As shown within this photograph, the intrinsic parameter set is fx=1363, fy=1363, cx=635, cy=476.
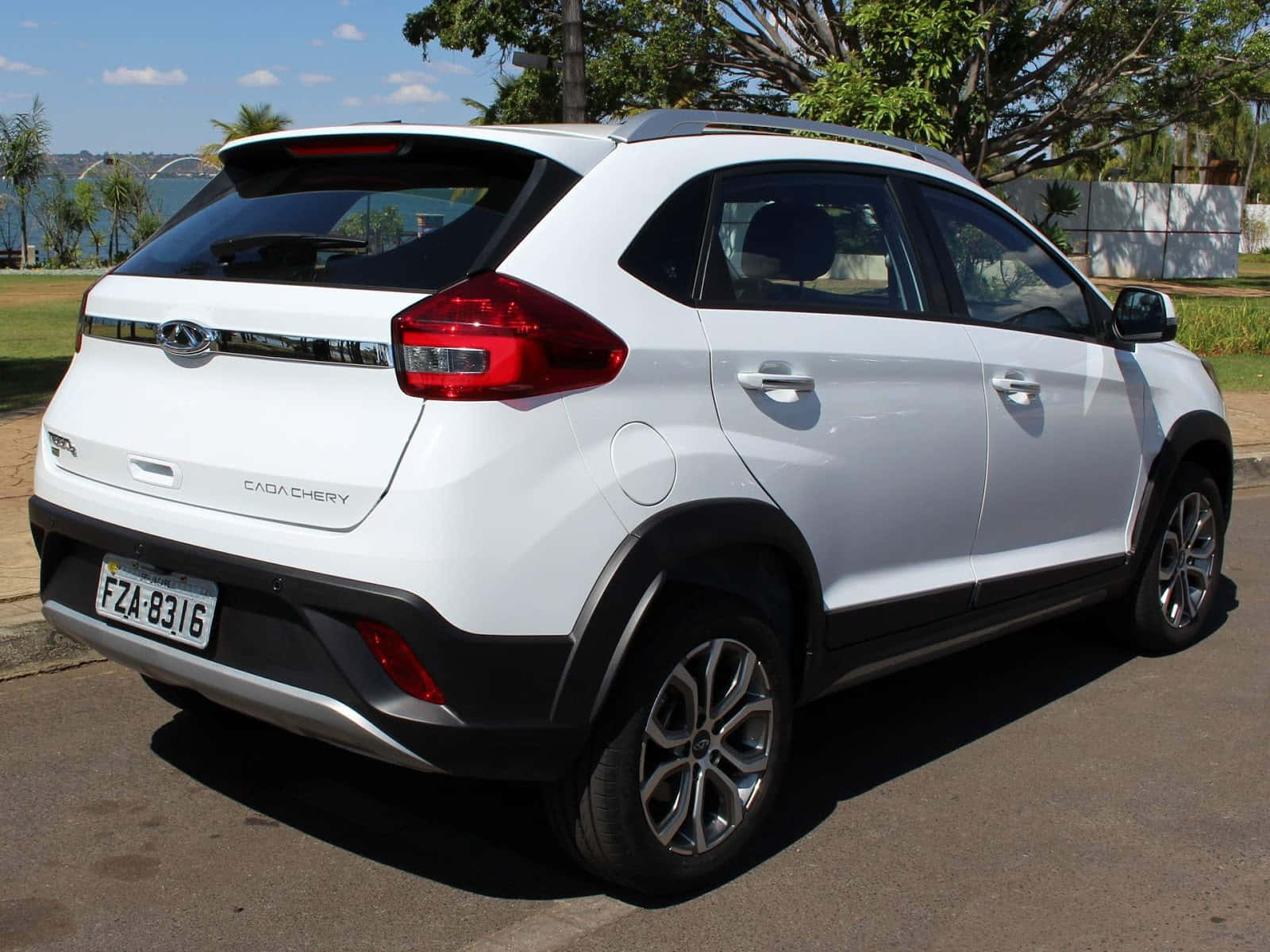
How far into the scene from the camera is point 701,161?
3.34 meters

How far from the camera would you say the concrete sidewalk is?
4973 mm

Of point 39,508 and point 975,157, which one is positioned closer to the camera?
point 39,508

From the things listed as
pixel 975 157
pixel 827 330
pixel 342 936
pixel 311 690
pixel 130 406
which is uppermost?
pixel 975 157

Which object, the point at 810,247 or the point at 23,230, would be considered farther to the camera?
the point at 23,230

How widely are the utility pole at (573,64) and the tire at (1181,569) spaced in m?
8.97

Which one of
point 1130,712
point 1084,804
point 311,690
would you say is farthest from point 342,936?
point 1130,712

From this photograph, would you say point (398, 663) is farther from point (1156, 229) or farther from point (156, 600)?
point (1156, 229)

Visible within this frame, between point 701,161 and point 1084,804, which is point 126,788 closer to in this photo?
point 701,161

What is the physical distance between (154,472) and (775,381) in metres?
1.46

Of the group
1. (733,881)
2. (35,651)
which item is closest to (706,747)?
(733,881)

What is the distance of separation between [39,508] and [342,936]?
1326 mm

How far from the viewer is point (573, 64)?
1330 centimetres

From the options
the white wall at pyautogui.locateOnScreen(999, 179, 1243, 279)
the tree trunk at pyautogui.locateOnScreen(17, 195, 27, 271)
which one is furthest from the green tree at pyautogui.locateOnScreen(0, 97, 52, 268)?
the white wall at pyautogui.locateOnScreen(999, 179, 1243, 279)

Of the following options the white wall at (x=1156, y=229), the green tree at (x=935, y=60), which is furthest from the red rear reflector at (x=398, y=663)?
the white wall at (x=1156, y=229)
